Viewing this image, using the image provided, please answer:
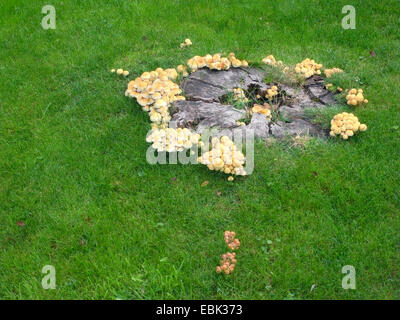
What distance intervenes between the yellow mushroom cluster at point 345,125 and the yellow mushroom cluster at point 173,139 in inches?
61.0

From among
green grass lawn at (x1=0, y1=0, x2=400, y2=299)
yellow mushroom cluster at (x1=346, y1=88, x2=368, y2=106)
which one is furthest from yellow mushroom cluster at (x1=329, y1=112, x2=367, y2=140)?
yellow mushroom cluster at (x1=346, y1=88, x2=368, y2=106)

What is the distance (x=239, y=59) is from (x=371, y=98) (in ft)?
6.10

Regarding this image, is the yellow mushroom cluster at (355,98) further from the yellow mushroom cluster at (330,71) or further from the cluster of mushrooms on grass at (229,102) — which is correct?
the yellow mushroom cluster at (330,71)

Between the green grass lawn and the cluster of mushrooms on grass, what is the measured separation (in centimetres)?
22

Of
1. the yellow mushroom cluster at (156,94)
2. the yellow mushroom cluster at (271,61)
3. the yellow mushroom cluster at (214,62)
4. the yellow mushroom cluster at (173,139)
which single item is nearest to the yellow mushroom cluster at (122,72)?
the yellow mushroom cluster at (156,94)

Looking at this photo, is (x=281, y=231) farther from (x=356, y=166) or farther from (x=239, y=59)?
(x=239, y=59)

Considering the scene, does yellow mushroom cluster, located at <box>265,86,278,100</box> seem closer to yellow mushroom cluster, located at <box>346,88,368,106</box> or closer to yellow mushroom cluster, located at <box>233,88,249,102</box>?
yellow mushroom cluster, located at <box>233,88,249,102</box>

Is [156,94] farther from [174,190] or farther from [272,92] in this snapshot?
[272,92]

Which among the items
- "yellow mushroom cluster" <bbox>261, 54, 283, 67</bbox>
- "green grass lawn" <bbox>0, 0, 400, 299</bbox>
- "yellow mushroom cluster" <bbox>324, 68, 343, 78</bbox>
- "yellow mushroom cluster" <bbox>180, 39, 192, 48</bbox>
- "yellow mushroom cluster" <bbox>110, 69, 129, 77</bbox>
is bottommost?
Answer: "green grass lawn" <bbox>0, 0, 400, 299</bbox>

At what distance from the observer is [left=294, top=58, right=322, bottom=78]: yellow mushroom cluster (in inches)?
216

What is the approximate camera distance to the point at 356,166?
4.29 m

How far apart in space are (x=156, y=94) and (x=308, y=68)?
217cm

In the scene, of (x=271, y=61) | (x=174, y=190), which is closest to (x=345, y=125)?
(x=271, y=61)

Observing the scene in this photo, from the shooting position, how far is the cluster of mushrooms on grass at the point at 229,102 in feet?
14.5
